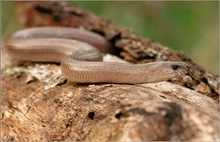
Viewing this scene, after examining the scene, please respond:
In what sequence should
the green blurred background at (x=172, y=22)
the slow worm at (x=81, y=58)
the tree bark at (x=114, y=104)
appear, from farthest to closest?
the green blurred background at (x=172, y=22)
the slow worm at (x=81, y=58)
the tree bark at (x=114, y=104)

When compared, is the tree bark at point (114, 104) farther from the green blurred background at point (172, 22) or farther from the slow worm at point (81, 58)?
the green blurred background at point (172, 22)

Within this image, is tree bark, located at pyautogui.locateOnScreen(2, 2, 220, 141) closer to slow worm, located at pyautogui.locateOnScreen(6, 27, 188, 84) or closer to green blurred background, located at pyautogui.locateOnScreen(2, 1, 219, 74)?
slow worm, located at pyautogui.locateOnScreen(6, 27, 188, 84)

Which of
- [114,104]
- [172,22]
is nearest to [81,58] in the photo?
[114,104]

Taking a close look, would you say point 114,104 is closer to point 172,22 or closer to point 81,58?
point 81,58

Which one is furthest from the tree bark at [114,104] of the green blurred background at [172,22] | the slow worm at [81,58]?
the green blurred background at [172,22]

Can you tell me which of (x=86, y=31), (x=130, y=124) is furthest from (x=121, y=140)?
(x=86, y=31)

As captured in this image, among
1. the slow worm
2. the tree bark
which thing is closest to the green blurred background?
the slow worm
